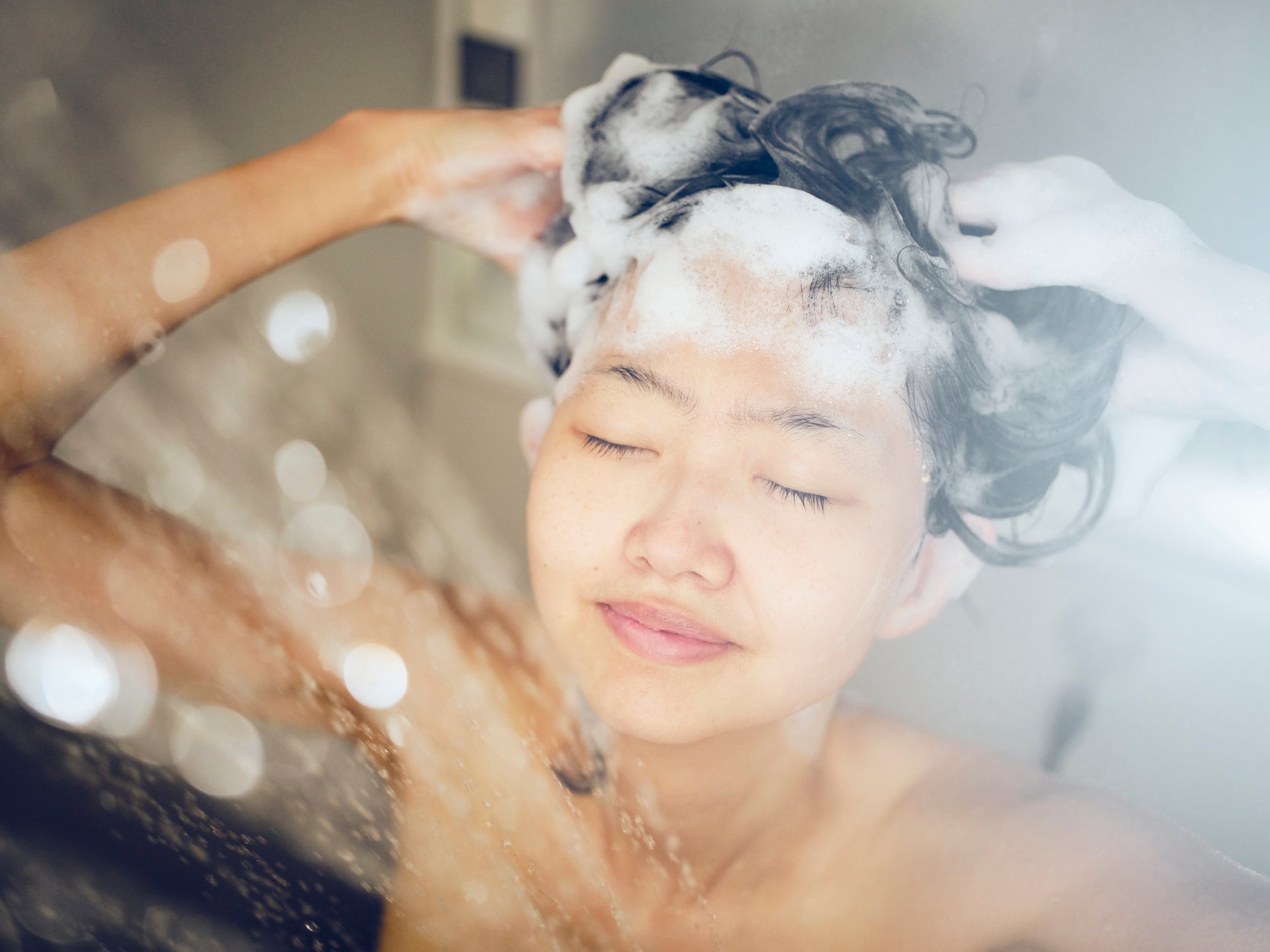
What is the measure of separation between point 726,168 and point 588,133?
164 millimetres

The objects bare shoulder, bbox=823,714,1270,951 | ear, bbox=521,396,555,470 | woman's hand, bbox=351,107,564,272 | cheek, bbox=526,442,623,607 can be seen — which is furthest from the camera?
ear, bbox=521,396,555,470

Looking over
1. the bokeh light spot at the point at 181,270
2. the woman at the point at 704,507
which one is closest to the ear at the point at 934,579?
the woman at the point at 704,507

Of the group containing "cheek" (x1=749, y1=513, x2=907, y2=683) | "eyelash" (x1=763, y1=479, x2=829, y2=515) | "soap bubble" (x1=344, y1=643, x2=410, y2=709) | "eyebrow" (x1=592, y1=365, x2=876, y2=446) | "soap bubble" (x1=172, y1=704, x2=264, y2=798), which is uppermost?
"eyebrow" (x1=592, y1=365, x2=876, y2=446)

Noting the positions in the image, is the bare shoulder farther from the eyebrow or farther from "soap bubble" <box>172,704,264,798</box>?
"soap bubble" <box>172,704,264,798</box>

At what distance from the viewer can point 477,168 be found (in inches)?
31.0

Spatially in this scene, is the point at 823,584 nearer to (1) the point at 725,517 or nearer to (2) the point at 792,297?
(1) the point at 725,517

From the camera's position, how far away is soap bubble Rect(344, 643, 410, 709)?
0.82 m

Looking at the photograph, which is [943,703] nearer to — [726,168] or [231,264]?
[726,168]

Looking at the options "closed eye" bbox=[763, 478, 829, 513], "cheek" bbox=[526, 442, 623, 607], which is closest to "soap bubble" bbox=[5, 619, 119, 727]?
"cheek" bbox=[526, 442, 623, 607]

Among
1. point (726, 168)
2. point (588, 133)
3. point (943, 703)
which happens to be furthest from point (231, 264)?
point (943, 703)

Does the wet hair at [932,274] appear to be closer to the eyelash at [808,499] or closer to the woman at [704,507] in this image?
the woman at [704,507]

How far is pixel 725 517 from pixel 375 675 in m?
0.47

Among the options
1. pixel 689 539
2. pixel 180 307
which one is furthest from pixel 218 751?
pixel 689 539

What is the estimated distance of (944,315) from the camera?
2.00 ft
